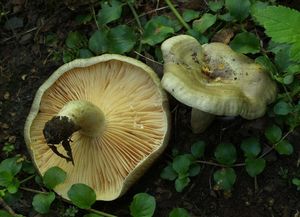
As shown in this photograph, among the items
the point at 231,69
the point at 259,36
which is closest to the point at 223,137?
the point at 231,69

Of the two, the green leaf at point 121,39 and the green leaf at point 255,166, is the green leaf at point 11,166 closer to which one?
the green leaf at point 121,39

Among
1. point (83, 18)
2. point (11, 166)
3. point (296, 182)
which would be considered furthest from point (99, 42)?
point (296, 182)

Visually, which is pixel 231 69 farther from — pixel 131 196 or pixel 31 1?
pixel 31 1

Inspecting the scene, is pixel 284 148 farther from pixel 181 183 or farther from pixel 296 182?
pixel 181 183

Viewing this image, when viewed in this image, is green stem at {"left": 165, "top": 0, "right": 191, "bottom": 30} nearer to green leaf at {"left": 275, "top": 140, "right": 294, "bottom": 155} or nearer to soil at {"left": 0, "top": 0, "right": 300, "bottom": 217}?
soil at {"left": 0, "top": 0, "right": 300, "bottom": 217}

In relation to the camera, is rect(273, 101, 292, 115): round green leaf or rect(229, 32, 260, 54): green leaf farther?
rect(229, 32, 260, 54): green leaf

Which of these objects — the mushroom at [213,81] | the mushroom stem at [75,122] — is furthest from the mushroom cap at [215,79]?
the mushroom stem at [75,122]

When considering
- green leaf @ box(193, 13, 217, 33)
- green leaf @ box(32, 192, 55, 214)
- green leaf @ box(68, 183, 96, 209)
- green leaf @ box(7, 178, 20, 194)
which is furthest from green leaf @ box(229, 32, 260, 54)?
green leaf @ box(7, 178, 20, 194)
